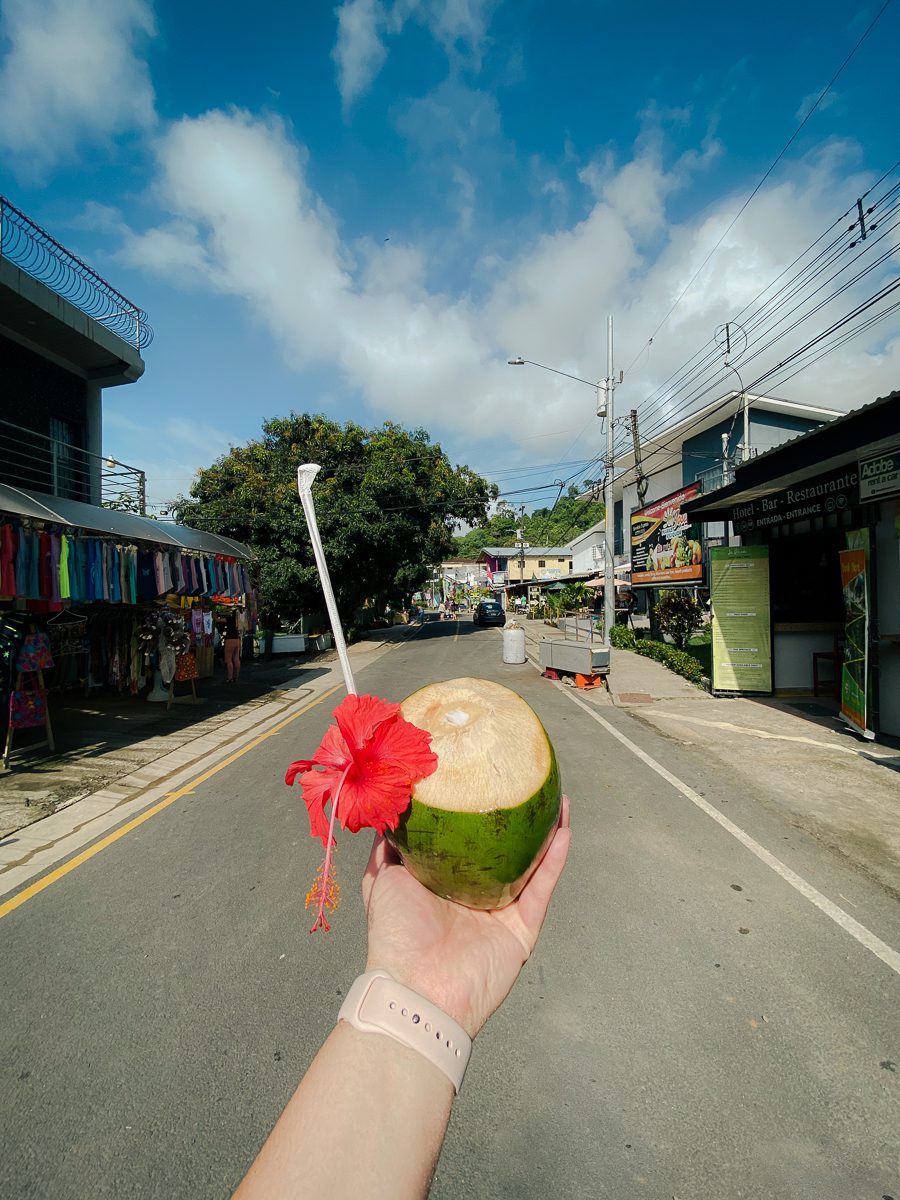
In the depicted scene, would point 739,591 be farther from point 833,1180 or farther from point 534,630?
point 534,630

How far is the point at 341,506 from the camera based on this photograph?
20.5 meters

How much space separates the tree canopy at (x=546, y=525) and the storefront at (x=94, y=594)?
43.1 m

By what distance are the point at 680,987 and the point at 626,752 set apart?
15.2 ft

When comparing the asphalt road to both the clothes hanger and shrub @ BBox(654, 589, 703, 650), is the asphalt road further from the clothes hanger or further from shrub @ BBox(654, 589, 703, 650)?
shrub @ BBox(654, 589, 703, 650)

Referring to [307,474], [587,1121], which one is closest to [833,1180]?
[587,1121]

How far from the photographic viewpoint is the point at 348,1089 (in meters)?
1.09

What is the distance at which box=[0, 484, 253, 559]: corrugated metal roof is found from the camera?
263 inches

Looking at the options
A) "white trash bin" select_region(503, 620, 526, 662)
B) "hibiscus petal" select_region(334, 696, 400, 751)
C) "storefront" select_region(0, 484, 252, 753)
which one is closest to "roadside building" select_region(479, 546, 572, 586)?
"white trash bin" select_region(503, 620, 526, 662)

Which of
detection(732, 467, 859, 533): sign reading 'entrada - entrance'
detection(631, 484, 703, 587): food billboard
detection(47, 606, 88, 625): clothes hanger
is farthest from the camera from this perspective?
detection(631, 484, 703, 587): food billboard

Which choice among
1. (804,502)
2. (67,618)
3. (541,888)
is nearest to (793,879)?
(541,888)

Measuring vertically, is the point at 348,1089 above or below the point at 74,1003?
above

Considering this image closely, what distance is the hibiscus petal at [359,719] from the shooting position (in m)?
1.43

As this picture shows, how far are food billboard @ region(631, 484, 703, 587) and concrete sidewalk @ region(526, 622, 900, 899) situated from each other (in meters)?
5.43

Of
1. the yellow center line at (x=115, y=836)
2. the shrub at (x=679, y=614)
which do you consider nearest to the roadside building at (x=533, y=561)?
the shrub at (x=679, y=614)
